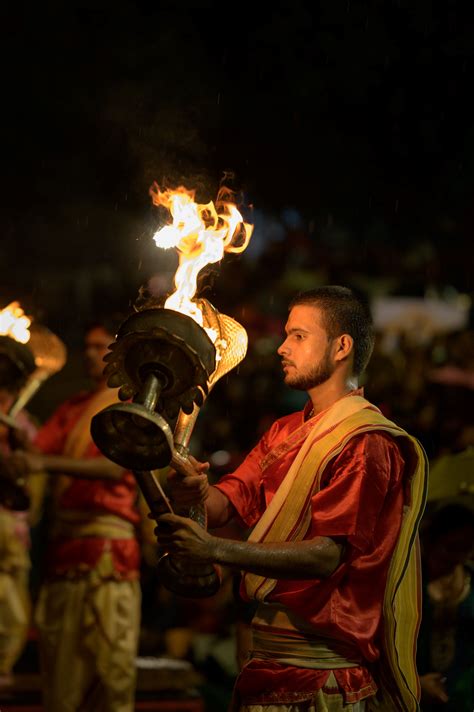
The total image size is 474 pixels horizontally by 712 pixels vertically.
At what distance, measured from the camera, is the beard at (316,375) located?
3.44 meters

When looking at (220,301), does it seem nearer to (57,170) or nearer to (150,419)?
(57,170)

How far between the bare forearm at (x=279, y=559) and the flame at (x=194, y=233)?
836 millimetres

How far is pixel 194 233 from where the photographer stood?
11.8ft

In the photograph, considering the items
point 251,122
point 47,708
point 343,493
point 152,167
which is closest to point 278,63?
point 251,122

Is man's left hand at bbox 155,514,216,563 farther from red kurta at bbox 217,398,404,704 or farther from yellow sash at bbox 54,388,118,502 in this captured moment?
yellow sash at bbox 54,388,118,502

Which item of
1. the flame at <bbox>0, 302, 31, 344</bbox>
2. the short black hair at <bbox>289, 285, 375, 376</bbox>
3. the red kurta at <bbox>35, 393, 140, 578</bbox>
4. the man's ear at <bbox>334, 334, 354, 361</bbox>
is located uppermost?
the flame at <bbox>0, 302, 31, 344</bbox>

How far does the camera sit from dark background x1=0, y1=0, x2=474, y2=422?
956cm

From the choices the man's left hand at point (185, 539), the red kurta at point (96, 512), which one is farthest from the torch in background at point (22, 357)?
the man's left hand at point (185, 539)

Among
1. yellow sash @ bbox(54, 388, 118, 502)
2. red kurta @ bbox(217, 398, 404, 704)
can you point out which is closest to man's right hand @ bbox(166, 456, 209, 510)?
red kurta @ bbox(217, 398, 404, 704)

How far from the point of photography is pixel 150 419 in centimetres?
288

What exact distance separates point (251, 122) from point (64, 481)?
5502 mm

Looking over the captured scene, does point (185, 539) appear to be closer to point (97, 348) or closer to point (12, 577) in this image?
point (97, 348)

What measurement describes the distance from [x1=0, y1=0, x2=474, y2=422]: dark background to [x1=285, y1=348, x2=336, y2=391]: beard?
443 cm

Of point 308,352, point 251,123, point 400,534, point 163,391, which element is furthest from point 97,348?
point 251,123
